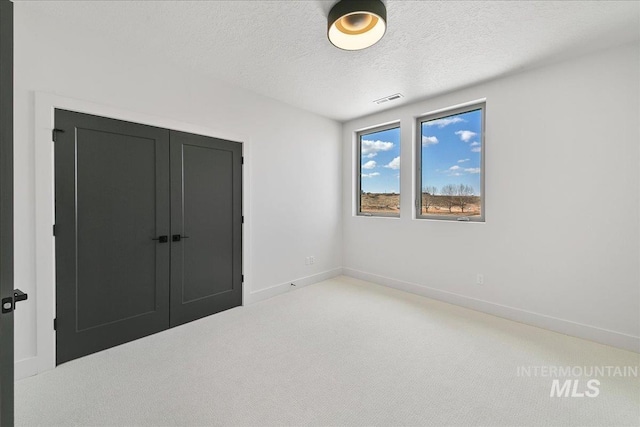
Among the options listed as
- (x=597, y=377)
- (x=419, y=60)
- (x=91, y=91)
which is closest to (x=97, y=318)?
(x=91, y=91)

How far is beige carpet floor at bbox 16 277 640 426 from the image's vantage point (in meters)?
1.72

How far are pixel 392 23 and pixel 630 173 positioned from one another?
2.56 meters

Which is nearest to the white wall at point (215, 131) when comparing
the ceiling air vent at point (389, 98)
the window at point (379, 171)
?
the window at point (379, 171)

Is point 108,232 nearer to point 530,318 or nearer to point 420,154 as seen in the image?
point 420,154

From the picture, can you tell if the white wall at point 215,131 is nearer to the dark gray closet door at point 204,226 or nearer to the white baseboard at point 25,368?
the white baseboard at point 25,368

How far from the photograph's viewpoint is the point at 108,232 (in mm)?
2508

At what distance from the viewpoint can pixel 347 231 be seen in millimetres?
5012

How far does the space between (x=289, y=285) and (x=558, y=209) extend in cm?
344

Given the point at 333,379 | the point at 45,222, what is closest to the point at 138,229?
the point at 45,222

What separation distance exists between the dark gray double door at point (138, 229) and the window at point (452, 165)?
2.69 meters

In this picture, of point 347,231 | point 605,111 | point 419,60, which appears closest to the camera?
point 605,111

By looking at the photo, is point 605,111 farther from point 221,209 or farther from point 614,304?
point 221,209
